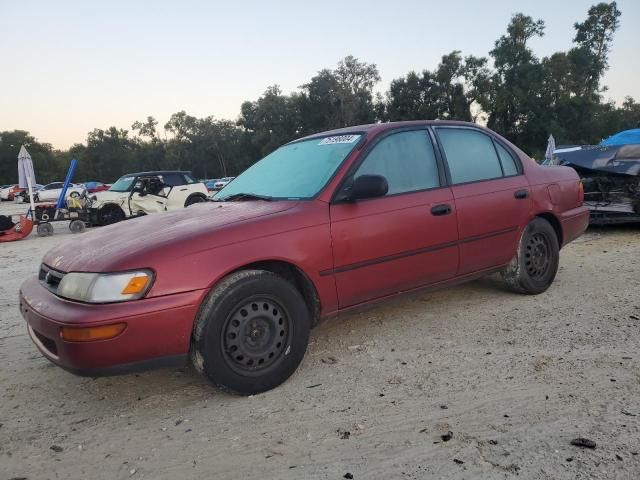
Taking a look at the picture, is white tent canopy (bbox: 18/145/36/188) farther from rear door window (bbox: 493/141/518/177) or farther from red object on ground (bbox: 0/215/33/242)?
rear door window (bbox: 493/141/518/177)

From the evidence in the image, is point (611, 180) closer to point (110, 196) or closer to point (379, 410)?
point (379, 410)

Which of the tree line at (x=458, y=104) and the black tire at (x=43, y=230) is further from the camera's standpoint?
the tree line at (x=458, y=104)

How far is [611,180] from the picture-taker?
7.58 m

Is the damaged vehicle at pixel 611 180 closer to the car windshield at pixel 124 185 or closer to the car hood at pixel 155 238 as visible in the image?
→ the car hood at pixel 155 238

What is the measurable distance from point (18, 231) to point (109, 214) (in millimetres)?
2296

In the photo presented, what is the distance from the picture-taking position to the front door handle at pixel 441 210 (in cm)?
339

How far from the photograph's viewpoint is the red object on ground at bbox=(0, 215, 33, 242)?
11.5 meters


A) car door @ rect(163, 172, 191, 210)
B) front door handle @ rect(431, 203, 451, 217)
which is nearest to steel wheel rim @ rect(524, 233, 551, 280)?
front door handle @ rect(431, 203, 451, 217)

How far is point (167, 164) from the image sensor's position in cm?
6406

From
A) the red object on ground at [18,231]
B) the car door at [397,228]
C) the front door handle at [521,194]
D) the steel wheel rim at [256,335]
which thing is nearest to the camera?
the steel wheel rim at [256,335]

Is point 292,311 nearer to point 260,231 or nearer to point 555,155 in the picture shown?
point 260,231

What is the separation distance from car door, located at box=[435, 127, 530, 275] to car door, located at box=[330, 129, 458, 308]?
0.46ft

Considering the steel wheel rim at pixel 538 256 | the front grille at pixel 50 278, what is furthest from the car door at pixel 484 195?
the front grille at pixel 50 278

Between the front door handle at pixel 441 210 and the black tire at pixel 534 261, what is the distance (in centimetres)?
101
